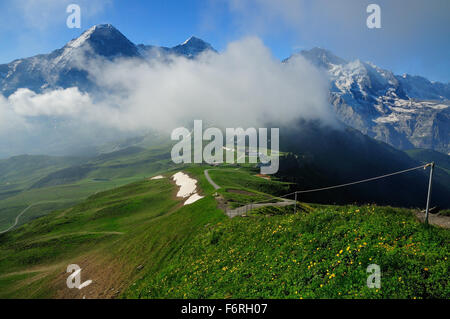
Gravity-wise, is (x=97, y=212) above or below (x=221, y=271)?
below

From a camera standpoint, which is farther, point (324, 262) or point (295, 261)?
point (295, 261)

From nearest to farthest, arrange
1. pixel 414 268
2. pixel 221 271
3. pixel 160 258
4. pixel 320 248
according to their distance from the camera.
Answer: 1. pixel 414 268
2. pixel 320 248
3. pixel 221 271
4. pixel 160 258

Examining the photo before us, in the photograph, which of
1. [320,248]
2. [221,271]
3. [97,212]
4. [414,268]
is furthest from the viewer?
[97,212]

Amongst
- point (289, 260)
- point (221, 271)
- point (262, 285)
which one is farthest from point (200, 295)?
point (289, 260)

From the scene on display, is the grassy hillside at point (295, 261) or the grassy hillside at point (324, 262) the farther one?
the grassy hillside at point (295, 261)

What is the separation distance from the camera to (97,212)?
9106cm

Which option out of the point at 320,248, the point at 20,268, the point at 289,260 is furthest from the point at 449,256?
the point at 20,268

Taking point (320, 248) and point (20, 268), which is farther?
point (20, 268)

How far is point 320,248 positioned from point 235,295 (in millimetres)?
5799

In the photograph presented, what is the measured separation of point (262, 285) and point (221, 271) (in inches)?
179

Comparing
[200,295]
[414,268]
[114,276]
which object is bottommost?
[114,276]

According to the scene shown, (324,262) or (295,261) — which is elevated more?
(324,262)

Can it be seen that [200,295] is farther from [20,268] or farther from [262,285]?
[20,268]

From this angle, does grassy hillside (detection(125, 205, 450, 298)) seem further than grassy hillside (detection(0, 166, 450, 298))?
No
